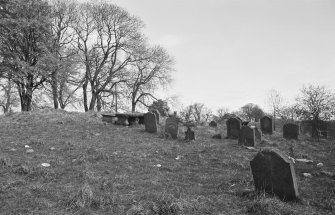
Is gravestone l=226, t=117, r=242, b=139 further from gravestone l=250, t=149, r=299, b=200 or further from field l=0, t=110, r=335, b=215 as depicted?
gravestone l=250, t=149, r=299, b=200

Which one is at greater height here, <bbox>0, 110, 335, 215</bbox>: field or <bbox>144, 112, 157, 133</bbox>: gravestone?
<bbox>144, 112, 157, 133</bbox>: gravestone

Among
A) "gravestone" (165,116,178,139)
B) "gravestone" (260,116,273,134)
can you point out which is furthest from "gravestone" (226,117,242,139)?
"gravestone" (260,116,273,134)

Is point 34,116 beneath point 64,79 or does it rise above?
beneath

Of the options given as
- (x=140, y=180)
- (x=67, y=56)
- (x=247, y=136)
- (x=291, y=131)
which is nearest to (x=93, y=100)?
(x=67, y=56)

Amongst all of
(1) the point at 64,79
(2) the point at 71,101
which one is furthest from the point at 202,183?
(2) the point at 71,101

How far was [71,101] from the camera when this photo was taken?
27.8 m

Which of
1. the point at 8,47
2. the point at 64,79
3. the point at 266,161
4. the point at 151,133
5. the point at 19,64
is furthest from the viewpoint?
the point at 64,79

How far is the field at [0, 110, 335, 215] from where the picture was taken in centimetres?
457

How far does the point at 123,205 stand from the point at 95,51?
27.1 m

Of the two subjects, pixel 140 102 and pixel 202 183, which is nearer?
pixel 202 183

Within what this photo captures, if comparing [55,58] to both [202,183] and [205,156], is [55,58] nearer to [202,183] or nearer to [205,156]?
[205,156]

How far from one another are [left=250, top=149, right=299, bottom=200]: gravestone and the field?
0.24m

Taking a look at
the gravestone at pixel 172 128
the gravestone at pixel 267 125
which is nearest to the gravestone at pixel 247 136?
the gravestone at pixel 172 128

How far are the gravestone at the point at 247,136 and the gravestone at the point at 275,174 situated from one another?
19.6 ft
